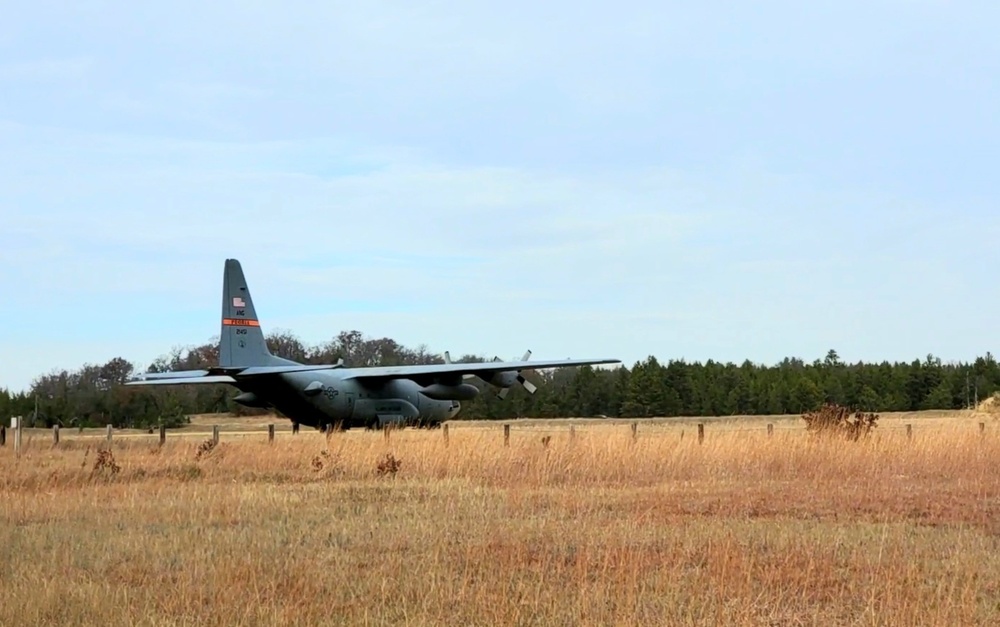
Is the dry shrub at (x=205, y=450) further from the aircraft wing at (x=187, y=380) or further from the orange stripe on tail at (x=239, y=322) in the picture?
the orange stripe on tail at (x=239, y=322)

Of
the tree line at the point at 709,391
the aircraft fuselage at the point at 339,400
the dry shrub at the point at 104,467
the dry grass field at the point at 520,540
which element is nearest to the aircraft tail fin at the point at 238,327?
the aircraft fuselage at the point at 339,400

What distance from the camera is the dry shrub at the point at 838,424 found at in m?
24.1

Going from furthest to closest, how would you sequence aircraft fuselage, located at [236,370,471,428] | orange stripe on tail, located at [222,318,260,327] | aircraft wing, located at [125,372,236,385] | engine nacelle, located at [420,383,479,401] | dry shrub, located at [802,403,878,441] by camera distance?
engine nacelle, located at [420,383,479,401] → aircraft fuselage, located at [236,370,471,428] → orange stripe on tail, located at [222,318,260,327] → aircraft wing, located at [125,372,236,385] → dry shrub, located at [802,403,878,441]

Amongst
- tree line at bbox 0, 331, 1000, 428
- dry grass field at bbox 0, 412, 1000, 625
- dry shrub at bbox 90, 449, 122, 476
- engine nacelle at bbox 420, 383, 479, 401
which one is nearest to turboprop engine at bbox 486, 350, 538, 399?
engine nacelle at bbox 420, 383, 479, 401

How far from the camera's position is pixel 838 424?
2577cm

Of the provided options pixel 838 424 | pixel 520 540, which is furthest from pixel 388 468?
pixel 838 424

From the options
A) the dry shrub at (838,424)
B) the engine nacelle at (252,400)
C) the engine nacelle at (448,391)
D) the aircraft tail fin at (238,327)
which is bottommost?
the dry shrub at (838,424)

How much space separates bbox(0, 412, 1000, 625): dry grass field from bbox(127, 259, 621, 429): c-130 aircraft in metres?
16.5

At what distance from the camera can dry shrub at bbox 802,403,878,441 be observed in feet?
79.0

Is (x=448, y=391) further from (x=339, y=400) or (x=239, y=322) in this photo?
(x=239, y=322)

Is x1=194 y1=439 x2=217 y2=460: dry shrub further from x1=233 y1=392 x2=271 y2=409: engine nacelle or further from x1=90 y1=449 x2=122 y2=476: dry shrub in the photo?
x1=233 y1=392 x2=271 y2=409: engine nacelle

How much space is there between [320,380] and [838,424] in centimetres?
1890

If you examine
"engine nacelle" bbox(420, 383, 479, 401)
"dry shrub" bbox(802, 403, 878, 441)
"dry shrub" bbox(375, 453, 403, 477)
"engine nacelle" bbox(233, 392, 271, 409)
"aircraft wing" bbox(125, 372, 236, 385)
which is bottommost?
"dry shrub" bbox(375, 453, 403, 477)

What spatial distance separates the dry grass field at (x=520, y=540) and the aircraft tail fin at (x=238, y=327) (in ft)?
54.4
